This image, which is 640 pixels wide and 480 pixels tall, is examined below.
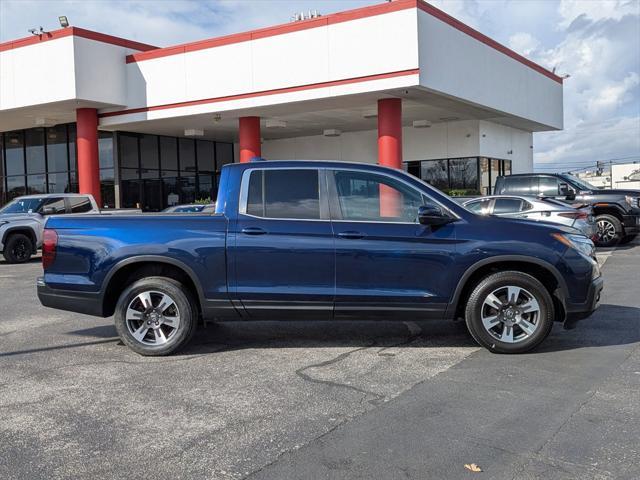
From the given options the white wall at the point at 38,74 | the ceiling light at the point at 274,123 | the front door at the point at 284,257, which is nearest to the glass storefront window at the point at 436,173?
the ceiling light at the point at 274,123

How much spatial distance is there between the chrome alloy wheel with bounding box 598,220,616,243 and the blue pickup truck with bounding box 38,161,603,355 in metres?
11.2

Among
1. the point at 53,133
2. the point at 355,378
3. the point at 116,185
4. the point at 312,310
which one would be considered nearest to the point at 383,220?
the point at 312,310

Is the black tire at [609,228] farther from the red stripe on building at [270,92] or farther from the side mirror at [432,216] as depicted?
the side mirror at [432,216]

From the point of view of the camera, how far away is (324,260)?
6004 mm

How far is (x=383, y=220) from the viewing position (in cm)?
608

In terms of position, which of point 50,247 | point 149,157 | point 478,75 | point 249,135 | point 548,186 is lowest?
point 50,247

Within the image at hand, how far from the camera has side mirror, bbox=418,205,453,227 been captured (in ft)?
19.3

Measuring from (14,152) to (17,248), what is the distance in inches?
628

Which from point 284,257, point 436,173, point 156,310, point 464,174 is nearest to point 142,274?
point 156,310

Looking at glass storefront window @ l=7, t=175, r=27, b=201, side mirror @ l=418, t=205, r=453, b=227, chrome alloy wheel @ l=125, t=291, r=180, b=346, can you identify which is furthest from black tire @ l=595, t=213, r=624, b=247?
glass storefront window @ l=7, t=175, r=27, b=201

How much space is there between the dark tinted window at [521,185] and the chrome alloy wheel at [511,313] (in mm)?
11553

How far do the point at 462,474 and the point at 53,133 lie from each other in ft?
93.7

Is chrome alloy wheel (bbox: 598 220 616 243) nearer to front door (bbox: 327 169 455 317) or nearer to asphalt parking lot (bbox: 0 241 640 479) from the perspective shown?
asphalt parking lot (bbox: 0 241 640 479)

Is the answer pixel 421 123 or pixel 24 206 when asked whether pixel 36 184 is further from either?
pixel 421 123
